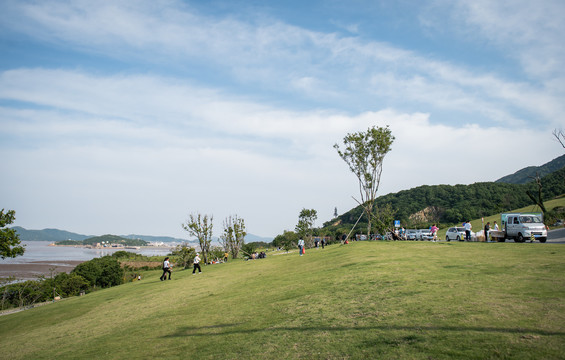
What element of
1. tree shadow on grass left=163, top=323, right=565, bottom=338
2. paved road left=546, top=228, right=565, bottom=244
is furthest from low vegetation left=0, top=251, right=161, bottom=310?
paved road left=546, top=228, right=565, bottom=244

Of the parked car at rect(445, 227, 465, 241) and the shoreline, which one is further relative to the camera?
the shoreline

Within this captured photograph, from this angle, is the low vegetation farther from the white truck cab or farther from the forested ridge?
the forested ridge

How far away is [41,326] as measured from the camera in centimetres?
1705

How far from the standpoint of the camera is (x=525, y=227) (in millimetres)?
26547

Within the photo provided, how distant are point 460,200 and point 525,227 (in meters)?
95.2

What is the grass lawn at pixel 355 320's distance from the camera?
6273mm

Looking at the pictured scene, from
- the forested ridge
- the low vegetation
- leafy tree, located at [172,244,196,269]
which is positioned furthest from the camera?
the forested ridge

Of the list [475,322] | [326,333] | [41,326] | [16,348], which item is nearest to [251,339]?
[326,333]

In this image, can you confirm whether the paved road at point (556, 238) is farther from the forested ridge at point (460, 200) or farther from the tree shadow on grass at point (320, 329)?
the forested ridge at point (460, 200)

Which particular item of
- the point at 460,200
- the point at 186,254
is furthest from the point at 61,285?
the point at 460,200

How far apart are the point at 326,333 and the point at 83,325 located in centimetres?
1299

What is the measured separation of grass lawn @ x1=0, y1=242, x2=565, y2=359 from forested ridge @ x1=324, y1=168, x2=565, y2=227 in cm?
7832

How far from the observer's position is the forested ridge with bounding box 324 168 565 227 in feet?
297

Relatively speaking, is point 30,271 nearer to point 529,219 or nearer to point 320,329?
point 320,329
